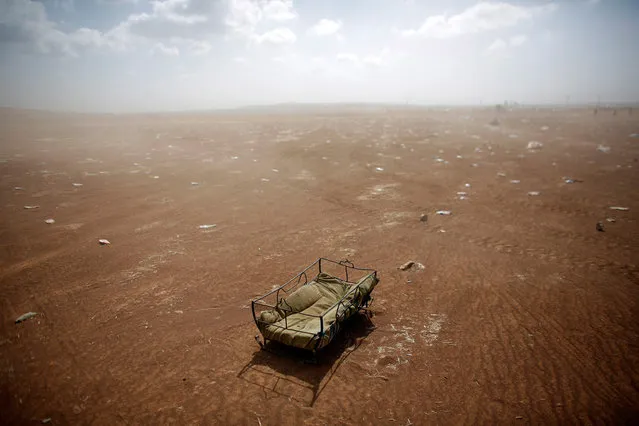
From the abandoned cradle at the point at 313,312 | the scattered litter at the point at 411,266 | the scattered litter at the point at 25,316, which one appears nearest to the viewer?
the abandoned cradle at the point at 313,312

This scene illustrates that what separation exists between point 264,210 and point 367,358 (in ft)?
27.0

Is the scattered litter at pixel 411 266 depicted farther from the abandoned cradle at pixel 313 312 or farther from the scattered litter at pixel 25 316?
the scattered litter at pixel 25 316

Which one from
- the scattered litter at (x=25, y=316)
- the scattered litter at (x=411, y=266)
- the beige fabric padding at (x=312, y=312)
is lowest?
the scattered litter at (x=25, y=316)

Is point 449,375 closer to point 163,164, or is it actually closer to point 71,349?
point 71,349

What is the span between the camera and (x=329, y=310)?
542 centimetres

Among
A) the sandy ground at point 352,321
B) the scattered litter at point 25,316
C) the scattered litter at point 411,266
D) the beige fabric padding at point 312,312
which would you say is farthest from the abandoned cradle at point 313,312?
the scattered litter at point 25,316

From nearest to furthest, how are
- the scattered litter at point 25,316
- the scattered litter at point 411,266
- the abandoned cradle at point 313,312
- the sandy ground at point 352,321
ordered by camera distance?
the sandy ground at point 352,321, the abandoned cradle at point 313,312, the scattered litter at point 25,316, the scattered litter at point 411,266

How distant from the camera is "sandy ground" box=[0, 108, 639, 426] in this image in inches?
180

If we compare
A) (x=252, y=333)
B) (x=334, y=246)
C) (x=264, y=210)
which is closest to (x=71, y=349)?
(x=252, y=333)

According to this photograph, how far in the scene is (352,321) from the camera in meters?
6.16

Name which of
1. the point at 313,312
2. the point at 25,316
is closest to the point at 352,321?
the point at 313,312

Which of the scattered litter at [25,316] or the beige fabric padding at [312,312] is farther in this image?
the scattered litter at [25,316]

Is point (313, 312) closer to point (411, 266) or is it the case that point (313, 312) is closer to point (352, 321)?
point (352, 321)

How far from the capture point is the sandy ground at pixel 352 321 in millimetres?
4570
